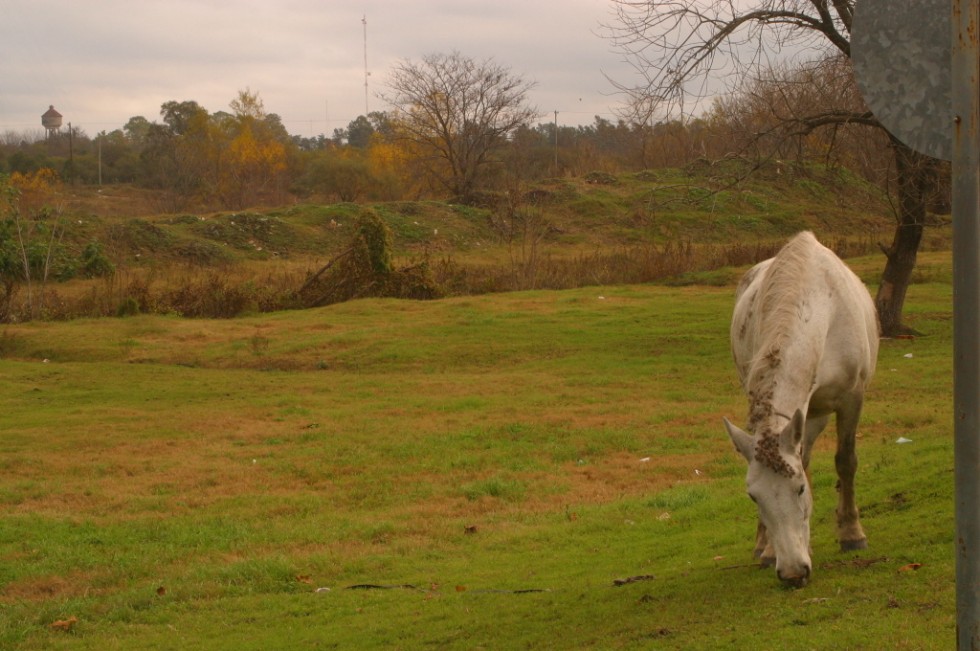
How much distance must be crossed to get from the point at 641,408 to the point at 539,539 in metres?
6.14

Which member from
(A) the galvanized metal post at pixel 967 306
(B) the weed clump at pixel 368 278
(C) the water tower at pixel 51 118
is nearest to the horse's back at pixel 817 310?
(A) the galvanized metal post at pixel 967 306

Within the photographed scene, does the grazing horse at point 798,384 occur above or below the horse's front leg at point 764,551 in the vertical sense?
above

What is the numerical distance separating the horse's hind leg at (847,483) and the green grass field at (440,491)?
0.15 metres

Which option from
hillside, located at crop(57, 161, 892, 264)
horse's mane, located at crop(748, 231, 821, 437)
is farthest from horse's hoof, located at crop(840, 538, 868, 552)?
hillside, located at crop(57, 161, 892, 264)

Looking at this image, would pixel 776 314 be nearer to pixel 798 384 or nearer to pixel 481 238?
pixel 798 384

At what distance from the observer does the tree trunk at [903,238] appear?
15516 mm

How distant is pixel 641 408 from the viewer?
47.7 feet

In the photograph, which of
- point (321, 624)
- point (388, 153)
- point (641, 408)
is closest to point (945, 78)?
point (321, 624)

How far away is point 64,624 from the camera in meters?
7.17

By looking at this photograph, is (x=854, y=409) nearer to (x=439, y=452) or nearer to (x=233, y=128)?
(x=439, y=452)

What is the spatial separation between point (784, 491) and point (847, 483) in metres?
1.23

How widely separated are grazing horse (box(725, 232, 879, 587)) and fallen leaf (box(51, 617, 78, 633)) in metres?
4.71

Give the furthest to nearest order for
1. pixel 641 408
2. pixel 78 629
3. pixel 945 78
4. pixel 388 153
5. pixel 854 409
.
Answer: pixel 388 153 → pixel 641 408 → pixel 78 629 → pixel 854 409 → pixel 945 78

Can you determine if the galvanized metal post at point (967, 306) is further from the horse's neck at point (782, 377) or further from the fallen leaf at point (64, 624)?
the fallen leaf at point (64, 624)
